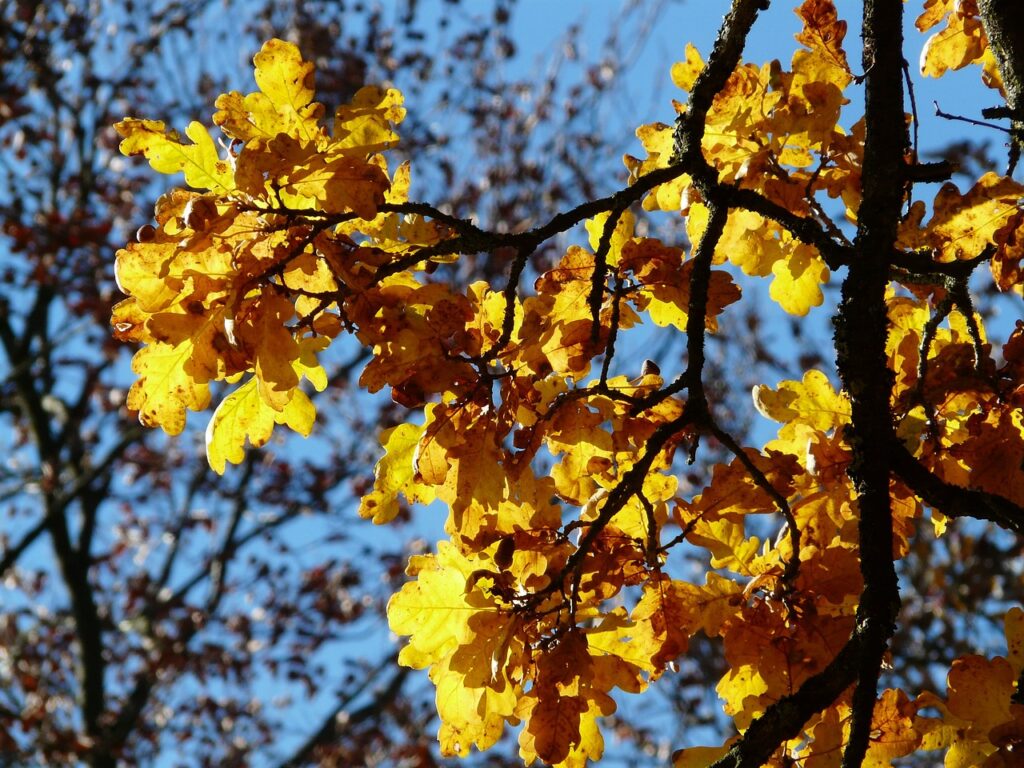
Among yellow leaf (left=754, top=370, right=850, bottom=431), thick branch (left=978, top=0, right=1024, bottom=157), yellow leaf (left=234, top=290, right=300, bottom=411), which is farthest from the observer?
yellow leaf (left=754, top=370, right=850, bottom=431)

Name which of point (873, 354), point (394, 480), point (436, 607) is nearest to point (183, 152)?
point (394, 480)

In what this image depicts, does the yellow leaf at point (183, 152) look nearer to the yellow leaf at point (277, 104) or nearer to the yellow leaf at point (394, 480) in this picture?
the yellow leaf at point (277, 104)

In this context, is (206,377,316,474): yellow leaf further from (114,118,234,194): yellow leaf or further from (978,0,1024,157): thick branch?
(978,0,1024,157): thick branch

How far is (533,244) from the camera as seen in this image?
1.54m

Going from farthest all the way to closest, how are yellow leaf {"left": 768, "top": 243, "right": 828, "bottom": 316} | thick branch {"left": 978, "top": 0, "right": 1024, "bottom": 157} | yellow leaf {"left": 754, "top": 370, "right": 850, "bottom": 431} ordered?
1. yellow leaf {"left": 768, "top": 243, "right": 828, "bottom": 316}
2. yellow leaf {"left": 754, "top": 370, "right": 850, "bottom": 431}
3. thick branch {"left": 978, "top": 0, "right": 1024, "bottom": 157}

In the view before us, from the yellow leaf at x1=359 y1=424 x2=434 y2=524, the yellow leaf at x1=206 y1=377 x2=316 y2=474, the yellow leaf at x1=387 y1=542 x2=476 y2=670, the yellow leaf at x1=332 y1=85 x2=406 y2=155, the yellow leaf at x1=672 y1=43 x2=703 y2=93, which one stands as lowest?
the yellow leaf at x1=387 y1=542 x2=476 y2=670

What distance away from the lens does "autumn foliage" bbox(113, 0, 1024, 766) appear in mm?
1353

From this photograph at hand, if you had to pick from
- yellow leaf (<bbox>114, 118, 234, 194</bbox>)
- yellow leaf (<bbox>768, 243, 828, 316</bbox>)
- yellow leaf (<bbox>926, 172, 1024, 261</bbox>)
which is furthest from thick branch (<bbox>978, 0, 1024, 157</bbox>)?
yellow leaf (<bbox>114, 118, 234, 194</bbox>)

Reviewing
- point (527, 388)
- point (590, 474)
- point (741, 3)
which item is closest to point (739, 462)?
point (590, 474)

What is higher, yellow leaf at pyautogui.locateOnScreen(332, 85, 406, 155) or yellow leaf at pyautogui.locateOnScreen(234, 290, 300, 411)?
yellow leaf at pyautogui.locateOnScreen(332, 85, 406, 155)

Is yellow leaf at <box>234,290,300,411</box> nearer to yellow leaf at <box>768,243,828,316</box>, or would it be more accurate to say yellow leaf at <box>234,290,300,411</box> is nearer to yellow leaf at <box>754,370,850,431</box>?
yellow leaf at <box>754,370,850,431</box>

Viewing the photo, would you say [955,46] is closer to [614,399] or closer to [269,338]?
[614,399]

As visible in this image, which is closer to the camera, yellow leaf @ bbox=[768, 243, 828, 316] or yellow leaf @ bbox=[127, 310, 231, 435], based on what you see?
yellow leaf @ bbox=[127, 310, 231, 435]

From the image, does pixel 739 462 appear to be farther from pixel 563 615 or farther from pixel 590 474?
pixel 563 615
